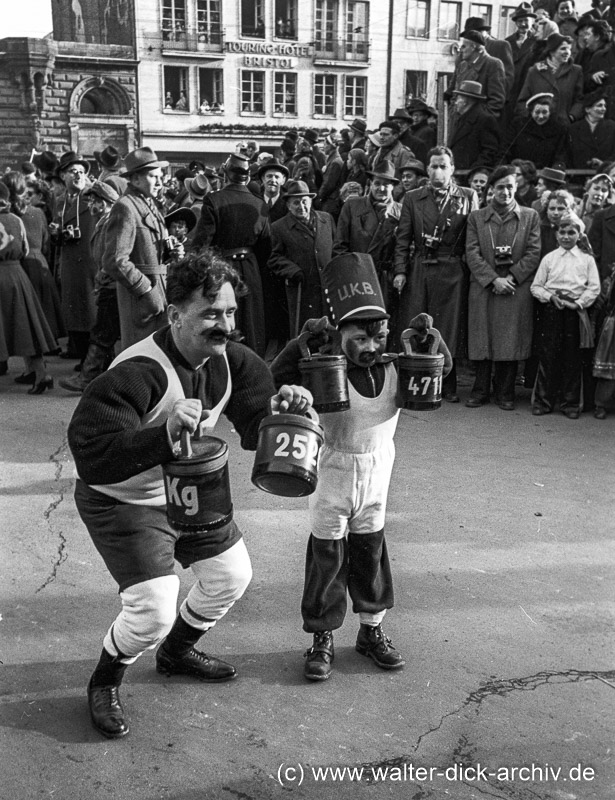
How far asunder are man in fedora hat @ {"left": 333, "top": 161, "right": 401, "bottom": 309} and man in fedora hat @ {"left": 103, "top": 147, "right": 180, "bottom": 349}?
2.20 meters

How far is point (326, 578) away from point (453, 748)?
2.79 feet

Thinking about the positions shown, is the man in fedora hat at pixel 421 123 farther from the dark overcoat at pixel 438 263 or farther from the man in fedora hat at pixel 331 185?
the dark overcoat at pixel 438 263

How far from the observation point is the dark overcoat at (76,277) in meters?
9.48

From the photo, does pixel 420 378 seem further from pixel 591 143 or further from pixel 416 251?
pixel 591 143

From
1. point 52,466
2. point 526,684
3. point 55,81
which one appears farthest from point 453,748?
point 55,81

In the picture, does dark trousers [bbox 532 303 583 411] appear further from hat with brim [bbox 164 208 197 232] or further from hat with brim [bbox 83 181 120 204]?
hat with brim [bbox 83 181 120 204]

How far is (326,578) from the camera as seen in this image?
3.68 meters

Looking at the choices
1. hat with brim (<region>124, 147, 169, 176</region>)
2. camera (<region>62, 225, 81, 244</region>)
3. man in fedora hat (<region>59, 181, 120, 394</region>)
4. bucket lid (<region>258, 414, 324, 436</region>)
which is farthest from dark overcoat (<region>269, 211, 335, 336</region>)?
bucket lid (<region>258, 414, 324, 436</region>)

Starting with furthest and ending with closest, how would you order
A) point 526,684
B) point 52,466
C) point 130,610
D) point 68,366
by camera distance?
point 68,366 < point 52,466 < point 526,684 < point 130,610

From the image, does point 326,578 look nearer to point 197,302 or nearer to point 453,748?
point 453,748

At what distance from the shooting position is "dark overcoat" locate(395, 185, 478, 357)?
27.1 ft

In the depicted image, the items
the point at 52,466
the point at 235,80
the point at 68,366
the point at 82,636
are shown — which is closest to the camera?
the point at 82,636

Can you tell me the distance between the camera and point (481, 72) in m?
11.1

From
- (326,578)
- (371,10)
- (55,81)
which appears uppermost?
(371,10)
